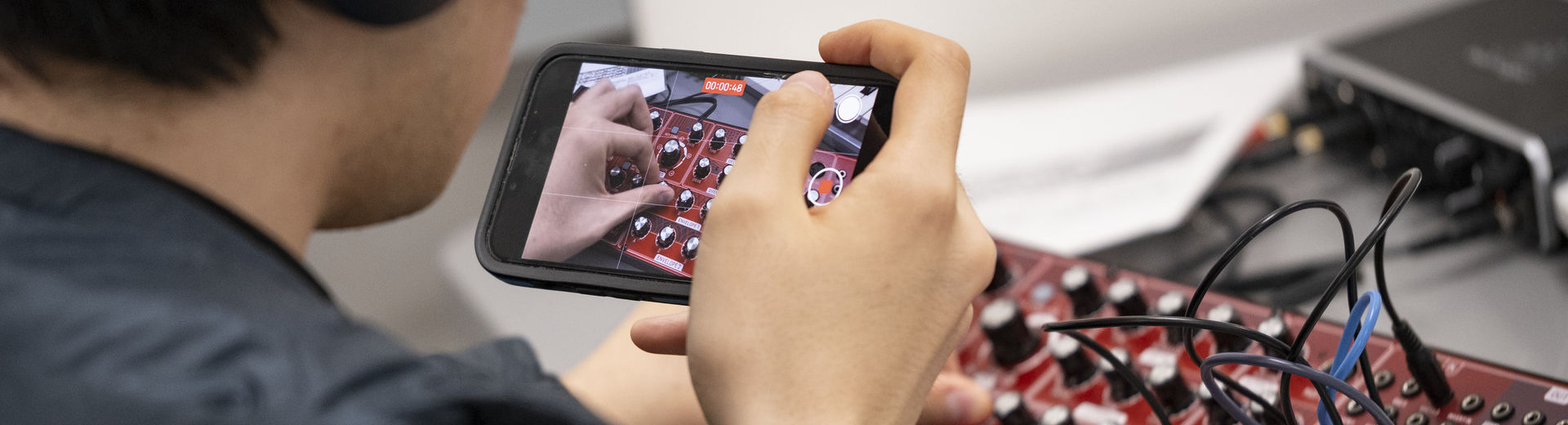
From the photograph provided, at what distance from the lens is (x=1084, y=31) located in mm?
793

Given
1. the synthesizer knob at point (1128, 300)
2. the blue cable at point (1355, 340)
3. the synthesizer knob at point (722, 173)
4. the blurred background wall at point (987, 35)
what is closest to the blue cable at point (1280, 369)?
the blue cable at point (1355, 340)

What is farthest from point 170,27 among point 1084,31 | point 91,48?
point 1084,31

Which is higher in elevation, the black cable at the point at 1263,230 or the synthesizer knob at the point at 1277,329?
the black cable at the point at 1263,230

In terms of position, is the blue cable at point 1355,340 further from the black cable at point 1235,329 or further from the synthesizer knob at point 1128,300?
the synthesizer knob at point 1128,300

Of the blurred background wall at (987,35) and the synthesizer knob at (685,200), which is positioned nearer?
the synthesizer knob at (685,200)

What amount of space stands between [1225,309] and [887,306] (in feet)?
0.76

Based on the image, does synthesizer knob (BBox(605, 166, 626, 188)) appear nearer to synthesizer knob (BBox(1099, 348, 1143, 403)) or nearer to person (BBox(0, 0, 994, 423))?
person (BBox(0, 0, 994, 423))

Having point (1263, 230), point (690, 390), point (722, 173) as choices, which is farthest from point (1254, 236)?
point (690, 390)

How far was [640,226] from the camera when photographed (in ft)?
1.46

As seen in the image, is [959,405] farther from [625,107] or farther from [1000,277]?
[625,107]

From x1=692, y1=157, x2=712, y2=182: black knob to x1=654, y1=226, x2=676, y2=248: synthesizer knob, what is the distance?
0.09 feet

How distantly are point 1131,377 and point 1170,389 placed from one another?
0.06 feet

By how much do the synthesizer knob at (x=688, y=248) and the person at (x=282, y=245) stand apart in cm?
8

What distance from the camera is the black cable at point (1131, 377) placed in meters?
0.48
